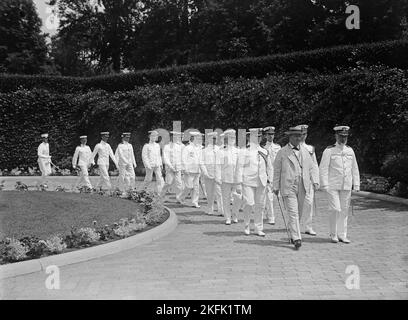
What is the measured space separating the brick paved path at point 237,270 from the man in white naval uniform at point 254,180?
36 cm

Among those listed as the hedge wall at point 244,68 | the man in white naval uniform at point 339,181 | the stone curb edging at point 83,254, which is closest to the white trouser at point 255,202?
the man in white naval uniform at point 339,181

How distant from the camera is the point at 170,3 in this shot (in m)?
38.1

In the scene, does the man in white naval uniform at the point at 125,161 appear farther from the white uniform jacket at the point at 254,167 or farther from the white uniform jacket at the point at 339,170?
the white uniform jacket at the point at 339,170

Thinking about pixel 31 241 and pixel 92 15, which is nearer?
pixel 31 241

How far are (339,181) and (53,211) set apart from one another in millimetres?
5954

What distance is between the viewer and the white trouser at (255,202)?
10.0 meters

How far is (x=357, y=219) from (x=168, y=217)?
418 cm

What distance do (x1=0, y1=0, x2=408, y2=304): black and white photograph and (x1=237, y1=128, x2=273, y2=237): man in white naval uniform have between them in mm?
39

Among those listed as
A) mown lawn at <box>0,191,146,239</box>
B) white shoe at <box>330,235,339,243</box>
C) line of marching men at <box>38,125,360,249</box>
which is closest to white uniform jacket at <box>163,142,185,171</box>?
line of marching men at <box>38,125,360,249</box>

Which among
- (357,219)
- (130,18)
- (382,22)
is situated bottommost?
(357,219)

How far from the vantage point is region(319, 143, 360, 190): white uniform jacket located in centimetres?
948

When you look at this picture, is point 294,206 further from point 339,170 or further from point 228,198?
point 228,198
